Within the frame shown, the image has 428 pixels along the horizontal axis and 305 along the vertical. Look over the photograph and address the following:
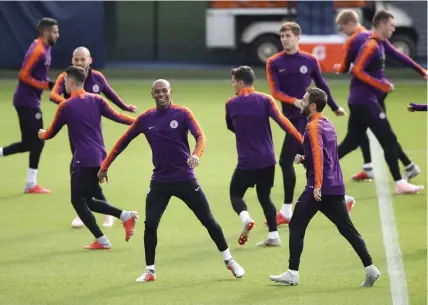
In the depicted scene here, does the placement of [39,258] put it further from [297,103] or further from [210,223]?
[297,103]

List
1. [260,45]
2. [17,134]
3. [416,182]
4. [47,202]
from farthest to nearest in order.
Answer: [260,45]
[17,134]
[416,182]
[47,202]

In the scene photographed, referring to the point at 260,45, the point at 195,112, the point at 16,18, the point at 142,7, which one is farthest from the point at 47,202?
the point at 142,7

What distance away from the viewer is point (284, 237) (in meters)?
12.5

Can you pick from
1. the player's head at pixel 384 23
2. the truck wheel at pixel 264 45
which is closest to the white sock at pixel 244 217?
the player's head at pixel 384 23

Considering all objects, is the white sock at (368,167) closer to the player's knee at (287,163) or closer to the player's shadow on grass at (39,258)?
the player's knee at (287,163)

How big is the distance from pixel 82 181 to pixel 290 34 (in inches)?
118

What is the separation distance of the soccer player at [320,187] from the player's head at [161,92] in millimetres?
1247

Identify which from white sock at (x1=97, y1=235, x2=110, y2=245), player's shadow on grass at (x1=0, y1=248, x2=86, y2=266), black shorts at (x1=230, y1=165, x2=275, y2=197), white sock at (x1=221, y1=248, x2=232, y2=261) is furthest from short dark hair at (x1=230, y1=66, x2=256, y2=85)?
player's shadow on grass at (x1=0, y1=248, x2=86, y2=266)

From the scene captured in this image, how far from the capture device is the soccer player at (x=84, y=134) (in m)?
11.6

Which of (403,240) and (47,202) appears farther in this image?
(47,202)

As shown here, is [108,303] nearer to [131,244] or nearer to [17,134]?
[131,244]

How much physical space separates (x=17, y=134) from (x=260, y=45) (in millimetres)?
9911

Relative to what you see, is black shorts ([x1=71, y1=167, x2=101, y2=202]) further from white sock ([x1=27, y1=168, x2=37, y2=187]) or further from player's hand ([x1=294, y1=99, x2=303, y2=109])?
white sock ([x1=27, y1=168, x2=37, y2=187])

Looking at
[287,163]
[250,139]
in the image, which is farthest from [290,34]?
[250,139]
